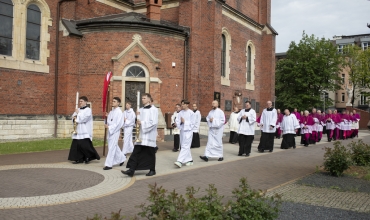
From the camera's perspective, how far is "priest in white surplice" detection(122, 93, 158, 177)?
8562mm

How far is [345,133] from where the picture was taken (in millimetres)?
23250

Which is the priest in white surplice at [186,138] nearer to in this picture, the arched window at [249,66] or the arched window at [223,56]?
the arched window at [223,56]

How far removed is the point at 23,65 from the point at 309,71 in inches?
1352

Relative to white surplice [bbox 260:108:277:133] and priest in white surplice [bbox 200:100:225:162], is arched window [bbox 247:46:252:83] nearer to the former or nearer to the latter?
white surplice [bbox 260:108:277:133]

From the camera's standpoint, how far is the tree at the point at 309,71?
42.3 m

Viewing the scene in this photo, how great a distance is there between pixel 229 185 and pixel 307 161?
215 inches

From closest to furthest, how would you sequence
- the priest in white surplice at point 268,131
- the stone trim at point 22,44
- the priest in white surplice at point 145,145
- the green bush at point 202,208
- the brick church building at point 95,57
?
the green bush at point 202,208 → the priest in white surplice at point 145,145 → the priest in white surplice at point 268,131 → the stone trim at point 22,44 → the brick church building at point 95,57

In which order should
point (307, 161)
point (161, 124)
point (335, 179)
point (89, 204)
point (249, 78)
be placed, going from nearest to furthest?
point (89, 204) < point (335, 179) < point (307, 161) < point (161, 124) < point (249, 78)

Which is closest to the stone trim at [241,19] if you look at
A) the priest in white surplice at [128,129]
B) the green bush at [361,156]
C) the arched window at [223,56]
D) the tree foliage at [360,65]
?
the arched window at [223,56]

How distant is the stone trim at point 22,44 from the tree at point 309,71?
32464mm

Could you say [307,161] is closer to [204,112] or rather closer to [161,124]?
[161,124]

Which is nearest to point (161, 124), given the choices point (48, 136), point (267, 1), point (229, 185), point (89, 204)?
point (48, 136)

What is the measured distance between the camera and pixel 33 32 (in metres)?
18.2

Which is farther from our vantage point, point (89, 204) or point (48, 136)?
point (48, 136)
